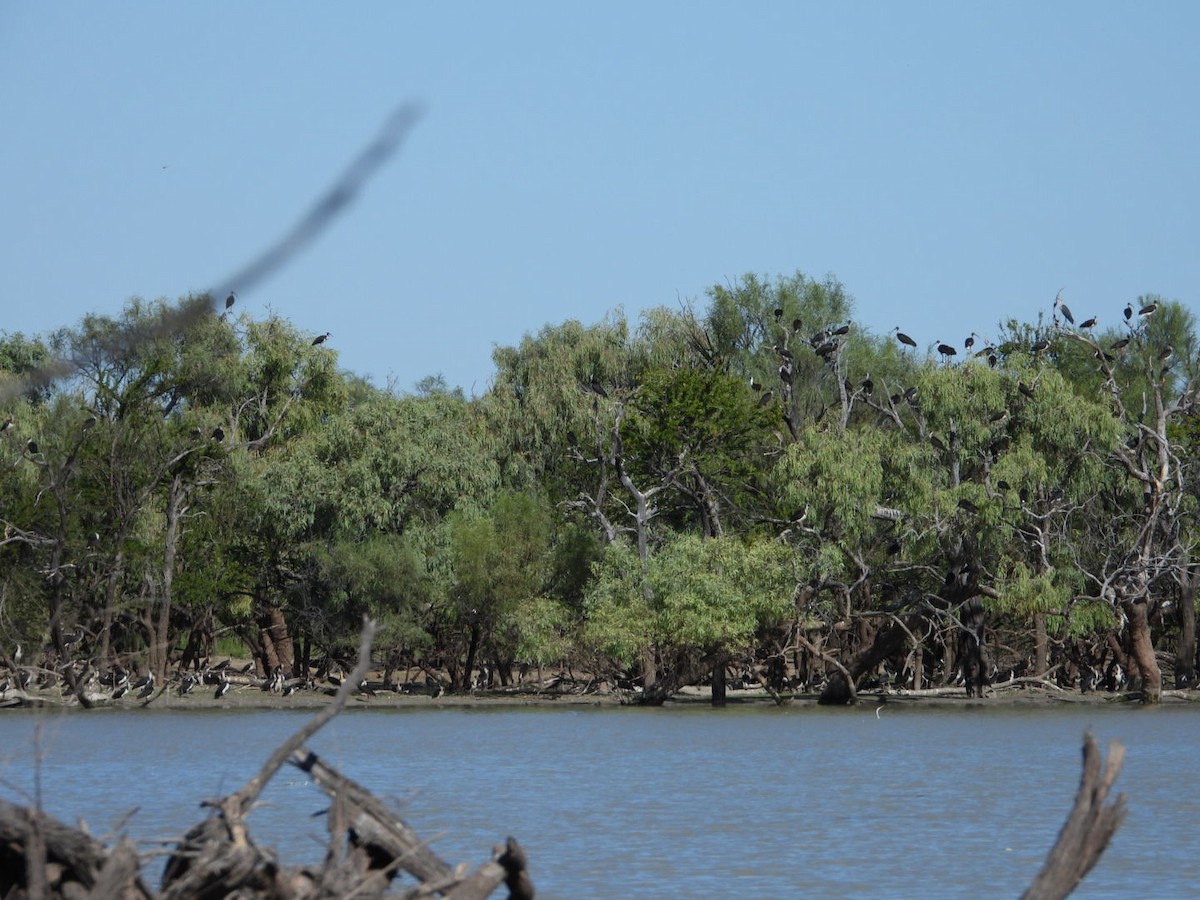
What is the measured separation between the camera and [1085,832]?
28.6 feet

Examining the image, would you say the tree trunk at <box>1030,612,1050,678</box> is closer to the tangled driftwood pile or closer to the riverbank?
the riverbank

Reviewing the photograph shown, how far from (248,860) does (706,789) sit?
1850 cm

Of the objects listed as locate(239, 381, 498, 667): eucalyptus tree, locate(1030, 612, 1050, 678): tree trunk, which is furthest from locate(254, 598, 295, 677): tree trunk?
locate(1030, 612, 1050, 678): tree trunk

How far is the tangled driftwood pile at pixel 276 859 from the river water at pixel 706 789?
26cm

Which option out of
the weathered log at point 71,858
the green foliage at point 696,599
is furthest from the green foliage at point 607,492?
the weathered log at point 71,858

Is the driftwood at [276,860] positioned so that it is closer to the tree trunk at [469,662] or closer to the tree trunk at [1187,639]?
the tree trunk at [1187,639]

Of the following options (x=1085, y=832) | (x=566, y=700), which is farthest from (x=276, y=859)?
(x=566, y=700)

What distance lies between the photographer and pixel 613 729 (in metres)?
40.2

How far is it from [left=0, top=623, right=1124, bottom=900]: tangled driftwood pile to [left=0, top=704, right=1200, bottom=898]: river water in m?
0.26

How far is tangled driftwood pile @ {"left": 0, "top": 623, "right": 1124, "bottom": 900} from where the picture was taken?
27.6 ft

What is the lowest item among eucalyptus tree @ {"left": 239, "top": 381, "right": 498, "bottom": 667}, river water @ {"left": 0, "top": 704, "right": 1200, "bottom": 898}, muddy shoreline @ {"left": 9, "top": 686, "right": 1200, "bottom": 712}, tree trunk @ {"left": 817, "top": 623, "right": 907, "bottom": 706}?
river water @ {"left": 0, "top": 704, "right": 1200, "bottom": 898}

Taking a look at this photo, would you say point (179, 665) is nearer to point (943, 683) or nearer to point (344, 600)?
point (344, 600)

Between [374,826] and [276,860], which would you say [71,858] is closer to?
[276,860]

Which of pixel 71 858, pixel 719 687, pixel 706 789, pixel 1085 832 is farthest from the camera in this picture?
pixel 719 687
